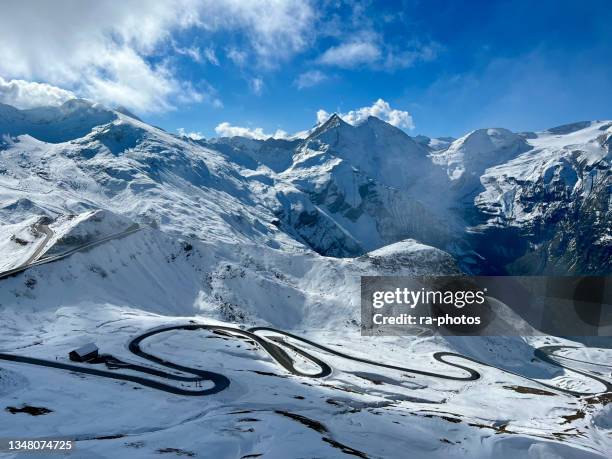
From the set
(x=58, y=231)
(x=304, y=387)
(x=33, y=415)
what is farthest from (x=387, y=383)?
(x=58, y=231)

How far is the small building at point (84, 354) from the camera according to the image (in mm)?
71125

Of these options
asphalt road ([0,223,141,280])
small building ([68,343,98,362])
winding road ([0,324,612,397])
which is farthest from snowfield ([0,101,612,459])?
small building ([68,343,98,362])

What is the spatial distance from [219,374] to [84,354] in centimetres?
2080

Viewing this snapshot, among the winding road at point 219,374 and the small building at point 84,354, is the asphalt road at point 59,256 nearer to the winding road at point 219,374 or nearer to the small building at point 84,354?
the winding road at point 219,374

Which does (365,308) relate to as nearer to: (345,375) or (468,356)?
(468,356)

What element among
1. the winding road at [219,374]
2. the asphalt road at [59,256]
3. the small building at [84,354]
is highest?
the asphalt road at [59,256]

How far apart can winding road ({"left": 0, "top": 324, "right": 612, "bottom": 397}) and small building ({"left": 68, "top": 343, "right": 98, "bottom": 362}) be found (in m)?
1.30

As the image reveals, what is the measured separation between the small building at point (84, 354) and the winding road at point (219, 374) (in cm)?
130

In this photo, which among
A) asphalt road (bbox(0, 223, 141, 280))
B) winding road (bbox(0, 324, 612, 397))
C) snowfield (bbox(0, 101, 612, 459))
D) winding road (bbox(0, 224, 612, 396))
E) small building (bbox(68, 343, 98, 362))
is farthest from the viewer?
asphalt road (bbox(0, 223, 141, 280))

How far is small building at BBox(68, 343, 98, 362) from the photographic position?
233 ft

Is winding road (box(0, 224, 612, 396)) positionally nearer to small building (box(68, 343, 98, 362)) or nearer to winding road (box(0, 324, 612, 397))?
winding road (box(0, 324, 612, 397))

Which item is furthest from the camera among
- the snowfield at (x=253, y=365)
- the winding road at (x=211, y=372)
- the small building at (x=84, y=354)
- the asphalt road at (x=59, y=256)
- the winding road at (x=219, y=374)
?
the asphalt road at (x=59, y=256)

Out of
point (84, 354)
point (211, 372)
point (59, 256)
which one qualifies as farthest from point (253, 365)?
point (59, 256)

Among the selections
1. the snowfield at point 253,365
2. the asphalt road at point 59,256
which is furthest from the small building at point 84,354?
the asphalt road at point 59,256
